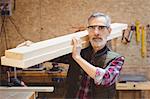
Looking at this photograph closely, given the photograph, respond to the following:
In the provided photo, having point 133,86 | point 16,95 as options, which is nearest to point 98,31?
point 16,95

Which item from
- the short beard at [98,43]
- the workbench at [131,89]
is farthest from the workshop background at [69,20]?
the short beard at [98,43]

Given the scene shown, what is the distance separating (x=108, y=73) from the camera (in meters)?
1.54

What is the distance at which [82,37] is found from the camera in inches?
63.2

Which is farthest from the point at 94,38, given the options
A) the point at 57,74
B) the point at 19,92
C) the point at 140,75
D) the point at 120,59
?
the point at 140,75

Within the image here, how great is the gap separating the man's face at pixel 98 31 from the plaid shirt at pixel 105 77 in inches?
4.9

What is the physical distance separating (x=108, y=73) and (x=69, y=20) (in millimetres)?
2511

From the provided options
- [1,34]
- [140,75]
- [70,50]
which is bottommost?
[140,75]

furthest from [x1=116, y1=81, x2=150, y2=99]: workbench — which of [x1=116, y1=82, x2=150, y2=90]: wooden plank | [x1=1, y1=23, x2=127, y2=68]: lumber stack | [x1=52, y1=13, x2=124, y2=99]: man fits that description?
[x1=1, y1=23, x2=127, y2=68]: lumber stack

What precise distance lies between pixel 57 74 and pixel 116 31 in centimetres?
181

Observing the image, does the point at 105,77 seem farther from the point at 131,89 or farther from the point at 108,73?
the point at 131,89

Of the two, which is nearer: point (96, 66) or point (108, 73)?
point (108, 73)

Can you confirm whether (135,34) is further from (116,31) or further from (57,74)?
(116,31)

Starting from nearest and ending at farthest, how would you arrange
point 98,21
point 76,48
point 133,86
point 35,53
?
point 35,53 < point 76,48 < point 98,21 < point 133,86

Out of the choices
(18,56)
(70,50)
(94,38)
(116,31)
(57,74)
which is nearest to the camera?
(18,56)
